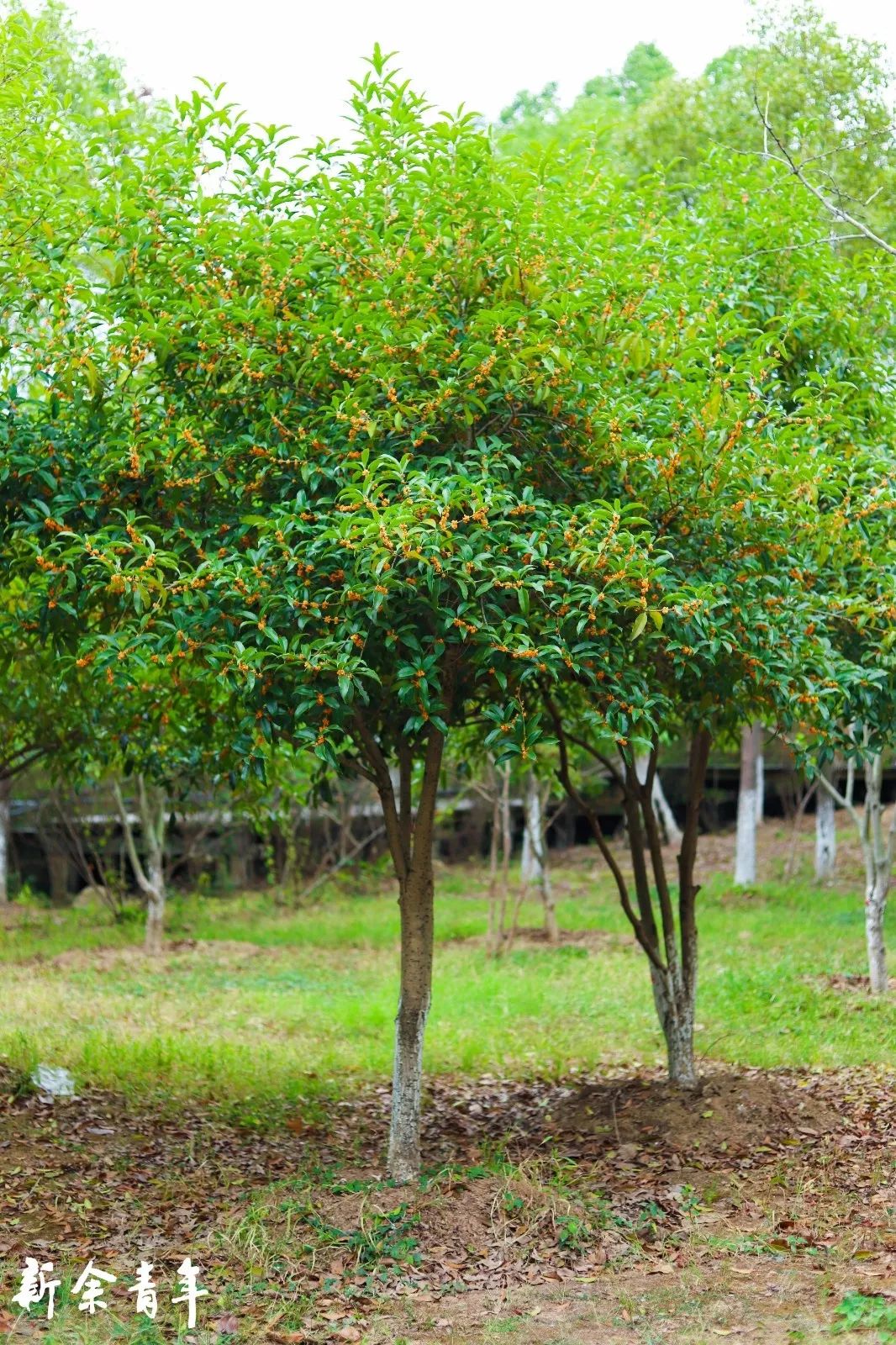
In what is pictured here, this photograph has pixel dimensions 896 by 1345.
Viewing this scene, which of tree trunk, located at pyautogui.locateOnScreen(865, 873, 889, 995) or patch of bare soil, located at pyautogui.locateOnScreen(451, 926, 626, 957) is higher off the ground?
tree trunk, located at pyautogui.locateOnScreen(865, 873, 889, 995)

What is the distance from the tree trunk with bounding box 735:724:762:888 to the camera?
18.8 metres

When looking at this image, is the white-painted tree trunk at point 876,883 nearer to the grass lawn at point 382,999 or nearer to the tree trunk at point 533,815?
the grass lawn at point 382,999

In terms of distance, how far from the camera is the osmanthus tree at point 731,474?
6.40 metres

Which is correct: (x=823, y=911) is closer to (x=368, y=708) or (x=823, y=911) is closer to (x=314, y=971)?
(x=314, y=971)

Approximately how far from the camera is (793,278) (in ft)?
27.9

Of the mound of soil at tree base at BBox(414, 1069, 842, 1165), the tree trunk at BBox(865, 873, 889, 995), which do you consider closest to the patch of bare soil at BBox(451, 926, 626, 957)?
the tree trunk at BBox(865, 873, 889, 995)

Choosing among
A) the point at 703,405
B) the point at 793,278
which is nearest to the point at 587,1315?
the point at 703,405

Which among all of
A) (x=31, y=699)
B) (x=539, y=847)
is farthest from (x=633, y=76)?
(x=31, y=699)

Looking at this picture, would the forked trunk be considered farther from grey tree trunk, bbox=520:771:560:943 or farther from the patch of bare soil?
the patch of bare soil

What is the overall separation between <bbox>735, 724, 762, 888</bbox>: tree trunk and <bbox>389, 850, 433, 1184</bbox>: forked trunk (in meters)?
12.1

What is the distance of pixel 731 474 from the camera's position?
6.55 meters

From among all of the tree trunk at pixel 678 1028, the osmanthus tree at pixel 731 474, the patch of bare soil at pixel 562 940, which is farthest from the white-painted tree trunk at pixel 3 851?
the osmanthus tree at pixel 731 474

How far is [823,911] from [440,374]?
12.6m

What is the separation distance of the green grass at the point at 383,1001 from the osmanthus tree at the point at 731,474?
7.72 ft
